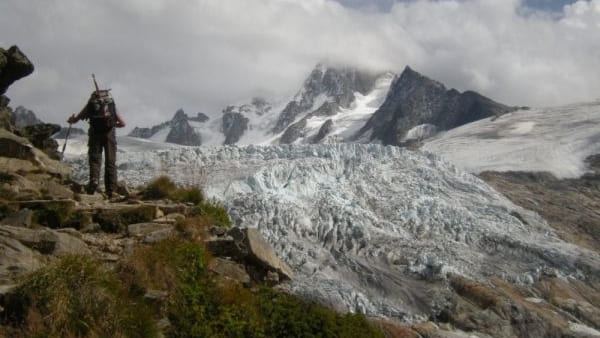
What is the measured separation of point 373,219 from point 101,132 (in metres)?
16.5

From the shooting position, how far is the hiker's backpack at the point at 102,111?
35.8ft

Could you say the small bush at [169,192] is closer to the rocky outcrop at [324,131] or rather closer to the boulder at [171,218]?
the boulder at [171,218]

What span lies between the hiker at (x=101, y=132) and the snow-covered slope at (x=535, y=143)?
46781mm

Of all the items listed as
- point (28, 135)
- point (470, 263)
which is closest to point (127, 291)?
point (28, 135)

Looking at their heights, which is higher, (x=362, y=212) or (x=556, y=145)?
(x=556, y=145)

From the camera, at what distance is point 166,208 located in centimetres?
971

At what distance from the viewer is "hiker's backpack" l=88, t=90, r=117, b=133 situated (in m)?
10.9

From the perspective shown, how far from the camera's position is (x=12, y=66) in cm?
1462

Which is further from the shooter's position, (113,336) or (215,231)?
(215,231)

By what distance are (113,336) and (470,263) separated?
19.9 m

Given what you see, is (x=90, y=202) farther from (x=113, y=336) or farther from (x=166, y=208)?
(x=113, y=336)

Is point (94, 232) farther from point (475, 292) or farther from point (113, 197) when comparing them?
point (475, 292)

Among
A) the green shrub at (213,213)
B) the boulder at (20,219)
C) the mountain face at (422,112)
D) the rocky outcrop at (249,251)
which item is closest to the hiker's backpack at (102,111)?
the green shrub at (213,213)

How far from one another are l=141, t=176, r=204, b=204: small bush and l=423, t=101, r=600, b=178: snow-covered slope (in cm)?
4614
